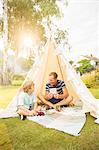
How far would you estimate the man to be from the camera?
3.79 meters

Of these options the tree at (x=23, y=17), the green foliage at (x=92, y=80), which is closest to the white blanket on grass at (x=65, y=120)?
the green foliage at (x=92, y=80)

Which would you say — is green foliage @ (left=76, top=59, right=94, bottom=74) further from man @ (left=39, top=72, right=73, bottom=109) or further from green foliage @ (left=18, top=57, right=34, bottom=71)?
man @ (left=39, top=72, right=73, bottom=109)

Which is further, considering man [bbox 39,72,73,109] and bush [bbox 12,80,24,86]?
bush [bbox 12,80,24,86]

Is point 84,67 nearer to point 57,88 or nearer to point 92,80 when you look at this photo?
point 92,80

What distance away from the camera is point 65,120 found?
324cm

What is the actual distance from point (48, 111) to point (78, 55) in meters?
6.16

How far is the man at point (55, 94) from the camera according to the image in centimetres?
379

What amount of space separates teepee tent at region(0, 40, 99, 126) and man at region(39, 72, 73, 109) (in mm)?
131

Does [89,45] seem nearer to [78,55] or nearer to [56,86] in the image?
[78,55]

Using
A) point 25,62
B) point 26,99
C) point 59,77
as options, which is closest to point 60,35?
point 25,62

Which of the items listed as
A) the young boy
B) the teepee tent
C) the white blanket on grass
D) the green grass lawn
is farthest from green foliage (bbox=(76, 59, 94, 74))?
the green grass lawn

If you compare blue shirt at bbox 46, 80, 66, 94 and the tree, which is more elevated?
the tree

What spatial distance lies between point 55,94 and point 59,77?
1.67 ft

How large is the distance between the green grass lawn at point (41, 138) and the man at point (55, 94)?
27.5 inches
